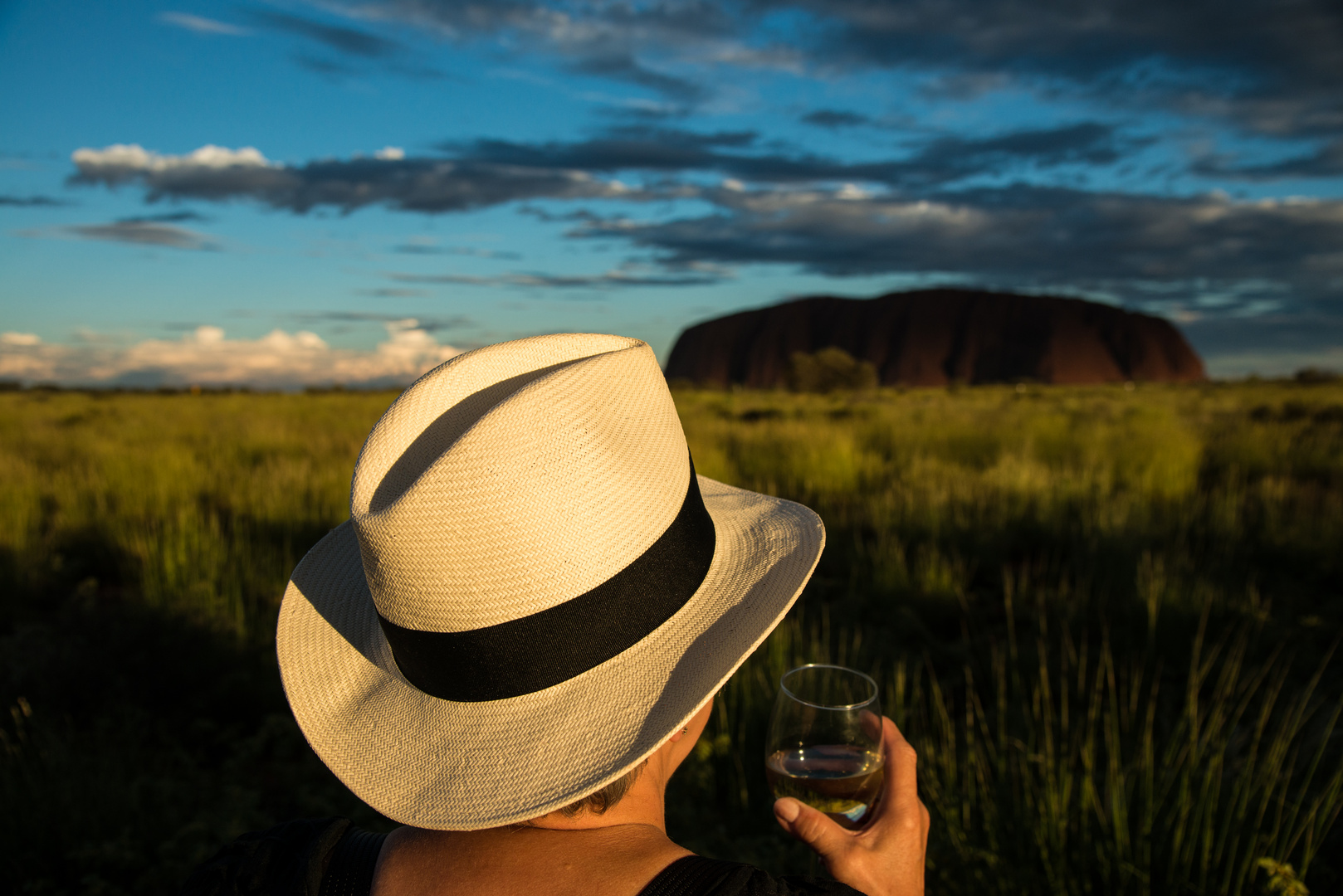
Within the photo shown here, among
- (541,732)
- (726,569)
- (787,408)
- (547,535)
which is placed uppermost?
(547,535)

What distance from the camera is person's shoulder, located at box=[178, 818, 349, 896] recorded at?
112cm

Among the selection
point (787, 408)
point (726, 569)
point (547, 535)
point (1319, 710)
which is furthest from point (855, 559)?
point (787, 408)

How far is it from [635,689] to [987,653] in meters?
3.42

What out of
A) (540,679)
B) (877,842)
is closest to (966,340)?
(877,842)

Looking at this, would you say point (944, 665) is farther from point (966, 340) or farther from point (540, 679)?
point (966, 340)

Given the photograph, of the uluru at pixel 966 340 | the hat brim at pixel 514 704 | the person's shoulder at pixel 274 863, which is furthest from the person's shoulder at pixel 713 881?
the uluru at pixel 966 340

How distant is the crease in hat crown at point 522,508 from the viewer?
43.3 inches

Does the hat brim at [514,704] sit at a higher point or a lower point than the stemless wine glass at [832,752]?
higher

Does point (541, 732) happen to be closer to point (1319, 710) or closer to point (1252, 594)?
point (1319, 710)

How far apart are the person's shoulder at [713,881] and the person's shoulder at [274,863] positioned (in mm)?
528

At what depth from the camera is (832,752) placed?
1.37 metres

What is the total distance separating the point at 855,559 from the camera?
545cm

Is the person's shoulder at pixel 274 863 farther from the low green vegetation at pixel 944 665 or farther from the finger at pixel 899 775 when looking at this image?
the low green vegetation at pixel 944 665

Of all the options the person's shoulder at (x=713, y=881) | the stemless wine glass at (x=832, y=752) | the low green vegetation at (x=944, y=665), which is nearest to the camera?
the person's shoulder at (x=713, y=881)
